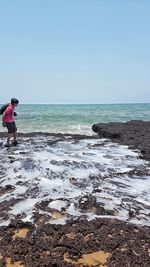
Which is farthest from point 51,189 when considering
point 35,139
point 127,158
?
point 35,139

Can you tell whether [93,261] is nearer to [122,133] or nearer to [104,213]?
[104,213]

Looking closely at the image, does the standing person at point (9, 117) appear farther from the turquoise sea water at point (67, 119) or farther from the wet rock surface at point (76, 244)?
the turquoise sea water at point (67, 119)

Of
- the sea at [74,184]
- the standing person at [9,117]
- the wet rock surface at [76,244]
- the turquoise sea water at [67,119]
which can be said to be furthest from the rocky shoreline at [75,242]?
the turquoise sea water at [67,119]

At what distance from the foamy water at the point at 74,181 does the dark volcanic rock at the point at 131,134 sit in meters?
0.73

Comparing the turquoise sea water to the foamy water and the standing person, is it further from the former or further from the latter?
the foamy water

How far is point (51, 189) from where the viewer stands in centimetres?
623

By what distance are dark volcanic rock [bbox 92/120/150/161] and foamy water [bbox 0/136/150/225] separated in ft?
2.41

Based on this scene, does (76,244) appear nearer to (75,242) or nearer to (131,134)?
(75,242)

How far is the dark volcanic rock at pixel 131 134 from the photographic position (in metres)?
10.8

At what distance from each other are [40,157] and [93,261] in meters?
5.14

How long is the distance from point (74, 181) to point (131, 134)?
266 inches

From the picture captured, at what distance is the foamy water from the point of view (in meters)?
5.24

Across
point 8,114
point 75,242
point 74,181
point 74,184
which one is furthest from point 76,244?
point 8,114

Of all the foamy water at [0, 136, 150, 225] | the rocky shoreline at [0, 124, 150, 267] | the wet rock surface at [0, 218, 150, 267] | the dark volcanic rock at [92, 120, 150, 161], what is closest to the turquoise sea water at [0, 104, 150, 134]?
the dark volcanic rock at [92, 120, 150, 161]
